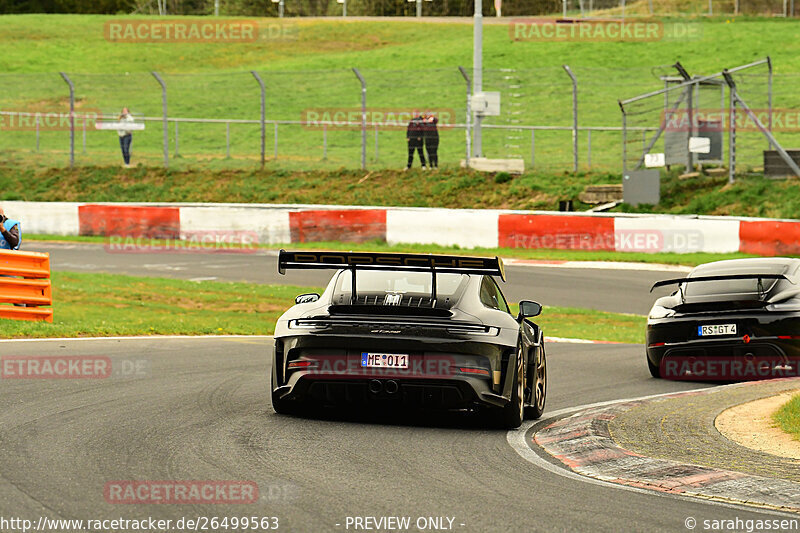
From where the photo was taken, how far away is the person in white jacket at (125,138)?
37.0m

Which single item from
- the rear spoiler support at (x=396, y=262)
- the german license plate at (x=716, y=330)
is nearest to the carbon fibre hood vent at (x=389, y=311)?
the rear spoiler support at (x=396, y=262)

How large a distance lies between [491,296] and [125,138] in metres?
29.0

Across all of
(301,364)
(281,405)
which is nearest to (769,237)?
(281,405)

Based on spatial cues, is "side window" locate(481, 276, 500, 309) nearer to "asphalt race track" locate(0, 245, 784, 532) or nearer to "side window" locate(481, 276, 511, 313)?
"side window" locate(481, 276, 511, 313)

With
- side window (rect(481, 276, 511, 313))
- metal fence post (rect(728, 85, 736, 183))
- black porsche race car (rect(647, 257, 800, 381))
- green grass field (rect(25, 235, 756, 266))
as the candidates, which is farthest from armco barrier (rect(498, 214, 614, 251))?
side window (rect(481, 276, 511, 313))

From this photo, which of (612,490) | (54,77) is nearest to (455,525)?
(612,490)

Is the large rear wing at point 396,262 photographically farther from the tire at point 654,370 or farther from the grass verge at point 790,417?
the tire at point 654,370

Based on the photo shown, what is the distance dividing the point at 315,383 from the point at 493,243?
1953cm

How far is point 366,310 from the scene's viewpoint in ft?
31.8

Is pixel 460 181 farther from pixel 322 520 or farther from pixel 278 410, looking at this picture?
A: pixel 322 520

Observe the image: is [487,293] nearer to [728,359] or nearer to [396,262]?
[396,262]

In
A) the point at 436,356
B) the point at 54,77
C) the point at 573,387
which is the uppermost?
the point at 54,77

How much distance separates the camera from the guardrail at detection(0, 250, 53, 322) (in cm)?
1647

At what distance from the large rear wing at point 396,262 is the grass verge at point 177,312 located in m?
7.20
